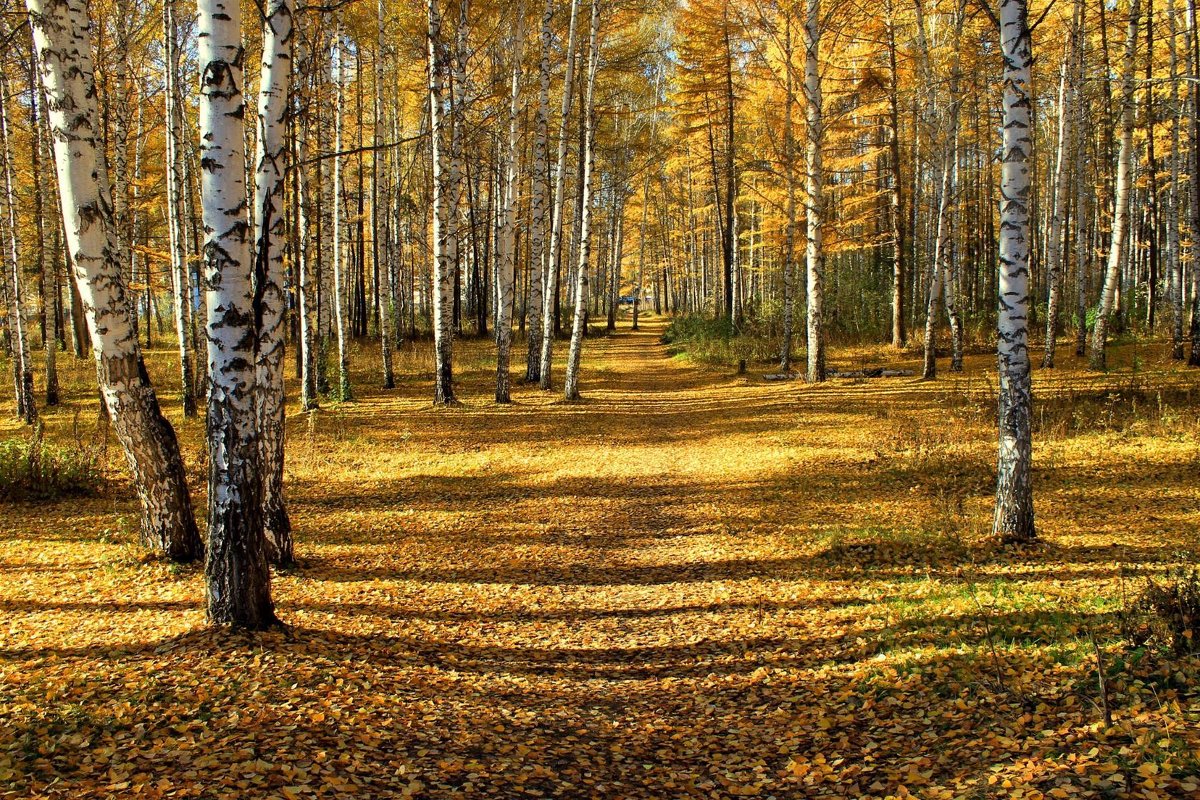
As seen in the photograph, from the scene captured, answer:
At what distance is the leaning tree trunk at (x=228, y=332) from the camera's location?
3.98 metres

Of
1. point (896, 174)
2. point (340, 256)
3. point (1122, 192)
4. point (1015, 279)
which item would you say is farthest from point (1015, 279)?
point (340, 256)

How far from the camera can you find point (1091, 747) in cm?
305

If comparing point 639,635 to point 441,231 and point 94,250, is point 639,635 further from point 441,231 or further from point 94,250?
point 441,231

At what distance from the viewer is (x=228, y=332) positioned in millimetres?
4066

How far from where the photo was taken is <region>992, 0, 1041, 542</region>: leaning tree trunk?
5.62m

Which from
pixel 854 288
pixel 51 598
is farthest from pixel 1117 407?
pixel 854 288

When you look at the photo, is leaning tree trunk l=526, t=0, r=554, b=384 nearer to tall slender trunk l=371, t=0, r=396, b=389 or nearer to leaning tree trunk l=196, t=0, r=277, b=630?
tall slender trunk l=371, t=0, r=396, b=389

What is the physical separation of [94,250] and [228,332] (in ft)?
6.67

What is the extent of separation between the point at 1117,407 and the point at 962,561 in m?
6.77

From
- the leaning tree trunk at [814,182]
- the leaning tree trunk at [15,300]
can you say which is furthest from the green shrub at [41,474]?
the leaning tree trunk at [814,182]

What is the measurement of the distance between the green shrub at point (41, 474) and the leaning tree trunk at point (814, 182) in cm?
1316

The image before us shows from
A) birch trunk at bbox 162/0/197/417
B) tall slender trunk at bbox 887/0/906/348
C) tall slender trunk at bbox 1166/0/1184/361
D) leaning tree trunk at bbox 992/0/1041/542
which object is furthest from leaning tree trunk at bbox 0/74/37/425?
tall slender trunk at bbox 1166/0/1184/361

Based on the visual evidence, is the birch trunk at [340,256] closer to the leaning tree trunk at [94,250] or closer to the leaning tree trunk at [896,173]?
the leaning tree trunk at [94,250]

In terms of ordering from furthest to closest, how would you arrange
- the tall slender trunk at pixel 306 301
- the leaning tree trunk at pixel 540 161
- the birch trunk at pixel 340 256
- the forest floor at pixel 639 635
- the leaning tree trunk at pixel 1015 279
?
the birch trunk at pixel 340 256
the leaning tree trunk at pixel 540 161
the tall slender trunk at pixel 306 301
the leaning tree trunk at pixel 1015 279
the forest floor at pixel 639 635
